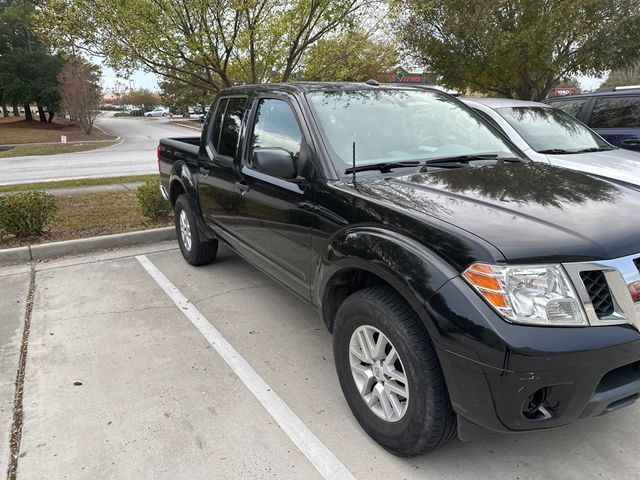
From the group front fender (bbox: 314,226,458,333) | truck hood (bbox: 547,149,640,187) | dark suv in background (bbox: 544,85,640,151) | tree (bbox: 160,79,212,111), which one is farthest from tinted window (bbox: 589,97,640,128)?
tree (bbox: 160,79,212,111)

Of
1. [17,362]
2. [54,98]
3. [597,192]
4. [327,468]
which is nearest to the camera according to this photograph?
[327,468]

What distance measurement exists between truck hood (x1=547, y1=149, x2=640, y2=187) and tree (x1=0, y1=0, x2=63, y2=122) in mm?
44089

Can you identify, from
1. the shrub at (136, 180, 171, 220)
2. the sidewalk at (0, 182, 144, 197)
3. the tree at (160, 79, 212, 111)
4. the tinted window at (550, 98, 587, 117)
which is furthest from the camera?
the tree at (160, 79, 212, 111)

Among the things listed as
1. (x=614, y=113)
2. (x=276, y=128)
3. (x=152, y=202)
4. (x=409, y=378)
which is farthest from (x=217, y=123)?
(x=614, y=113)

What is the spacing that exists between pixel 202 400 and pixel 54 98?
46.2 metres

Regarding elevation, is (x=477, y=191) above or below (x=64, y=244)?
above

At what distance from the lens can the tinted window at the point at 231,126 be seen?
4133 millimetres

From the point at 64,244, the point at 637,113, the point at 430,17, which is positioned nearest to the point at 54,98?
the point at 430,17

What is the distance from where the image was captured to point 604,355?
1920 mm

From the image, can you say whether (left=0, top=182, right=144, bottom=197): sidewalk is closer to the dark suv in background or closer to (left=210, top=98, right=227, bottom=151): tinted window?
(left=210, top=98, right=227, bottom=151): tinted window

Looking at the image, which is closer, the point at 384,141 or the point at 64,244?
the point at 384,141

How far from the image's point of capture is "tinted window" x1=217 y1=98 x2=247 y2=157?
4.13m

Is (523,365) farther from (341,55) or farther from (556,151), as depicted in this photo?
(341,55)

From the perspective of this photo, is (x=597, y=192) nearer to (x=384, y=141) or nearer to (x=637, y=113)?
(x=384, y=141)
